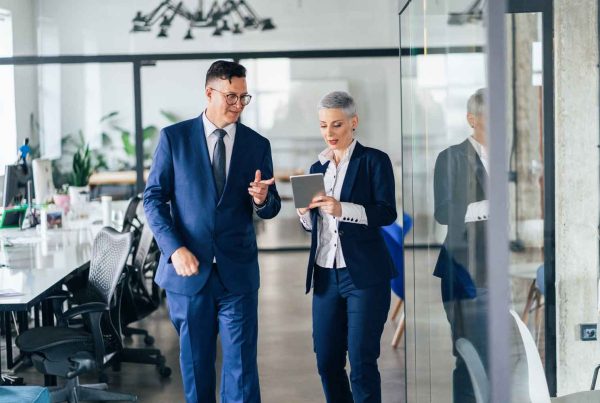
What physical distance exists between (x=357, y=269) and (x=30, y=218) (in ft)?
14.5

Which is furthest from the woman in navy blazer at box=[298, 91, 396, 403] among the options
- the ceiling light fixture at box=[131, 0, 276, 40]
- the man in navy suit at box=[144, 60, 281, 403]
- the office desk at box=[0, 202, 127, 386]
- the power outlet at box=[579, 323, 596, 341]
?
the ceiling light fixture at box=[131, 0, 276, 40]

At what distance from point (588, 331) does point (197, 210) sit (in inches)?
76.1

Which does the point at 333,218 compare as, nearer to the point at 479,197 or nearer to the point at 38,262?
the point at 479,197

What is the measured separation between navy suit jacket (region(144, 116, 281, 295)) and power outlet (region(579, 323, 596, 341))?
1585 millimetres

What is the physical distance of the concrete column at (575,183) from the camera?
4.20 meters

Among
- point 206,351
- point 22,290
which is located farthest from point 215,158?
point 22,290

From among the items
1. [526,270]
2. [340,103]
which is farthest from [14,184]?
[526,270]

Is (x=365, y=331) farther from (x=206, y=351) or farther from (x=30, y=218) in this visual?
(x=30, y=218)

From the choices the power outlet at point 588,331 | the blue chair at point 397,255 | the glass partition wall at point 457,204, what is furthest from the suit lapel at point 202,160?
the blue chair at point 397,255

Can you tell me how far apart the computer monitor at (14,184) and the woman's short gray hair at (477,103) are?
5215 mm

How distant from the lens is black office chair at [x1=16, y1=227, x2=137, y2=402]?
469 centimetres

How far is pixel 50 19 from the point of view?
1145 cm

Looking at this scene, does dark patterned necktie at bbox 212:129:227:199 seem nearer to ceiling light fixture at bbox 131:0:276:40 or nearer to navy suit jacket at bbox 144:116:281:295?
navy suit jacket at bbox 144:116:281:295

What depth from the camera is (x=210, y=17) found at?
11484 millimetres
